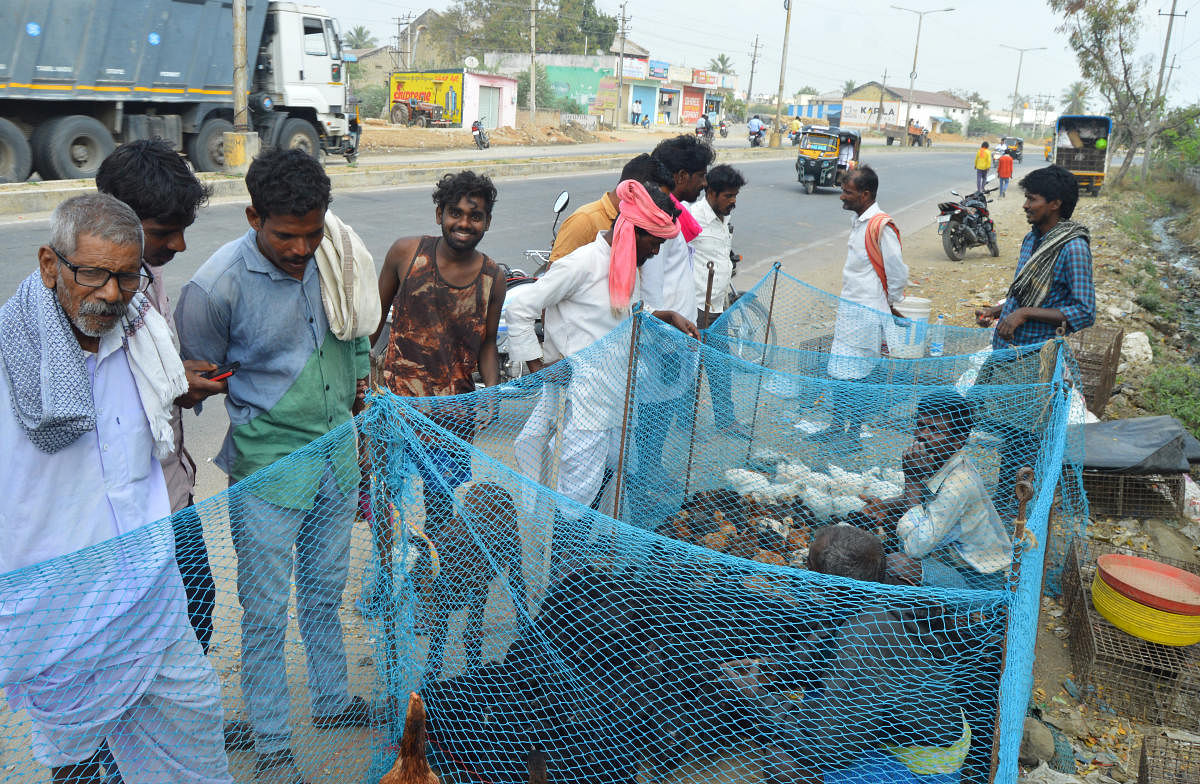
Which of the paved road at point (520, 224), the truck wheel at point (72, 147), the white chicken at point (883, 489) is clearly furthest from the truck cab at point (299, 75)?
the white chicken at point (883, 489)

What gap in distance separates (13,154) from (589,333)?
42.6ft

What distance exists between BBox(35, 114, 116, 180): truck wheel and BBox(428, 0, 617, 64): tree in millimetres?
43572

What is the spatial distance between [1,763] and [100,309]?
Answer: 49.5 inches

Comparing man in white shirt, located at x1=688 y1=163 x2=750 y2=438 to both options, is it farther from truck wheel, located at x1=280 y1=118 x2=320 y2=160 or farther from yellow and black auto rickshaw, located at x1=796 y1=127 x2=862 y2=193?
yellow and black auto rickshaw, located at x1=796 y1=127 x2=862 y2=193

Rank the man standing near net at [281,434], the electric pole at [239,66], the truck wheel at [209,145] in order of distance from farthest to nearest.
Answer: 1. the truck wheel at [209,145]
2. the electric pole at [239,66]
3. the man standing near net at [281,434]

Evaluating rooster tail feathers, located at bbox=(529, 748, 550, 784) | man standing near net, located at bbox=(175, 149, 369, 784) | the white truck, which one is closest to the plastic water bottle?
man standing near net, located at bbox=(175, 149, 369, 784)

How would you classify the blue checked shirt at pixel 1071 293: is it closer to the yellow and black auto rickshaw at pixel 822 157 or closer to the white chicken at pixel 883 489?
the white chicken at pixel 883 489

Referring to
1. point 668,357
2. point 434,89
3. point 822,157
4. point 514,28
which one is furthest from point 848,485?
point 514,28

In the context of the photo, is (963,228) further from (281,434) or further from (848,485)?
(281,434)

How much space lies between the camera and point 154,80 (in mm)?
14398

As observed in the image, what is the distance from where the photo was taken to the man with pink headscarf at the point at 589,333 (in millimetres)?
3209

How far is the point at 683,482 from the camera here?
160 inches

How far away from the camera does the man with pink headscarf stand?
10.5ft

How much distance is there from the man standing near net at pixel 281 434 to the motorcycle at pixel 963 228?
469 inches
